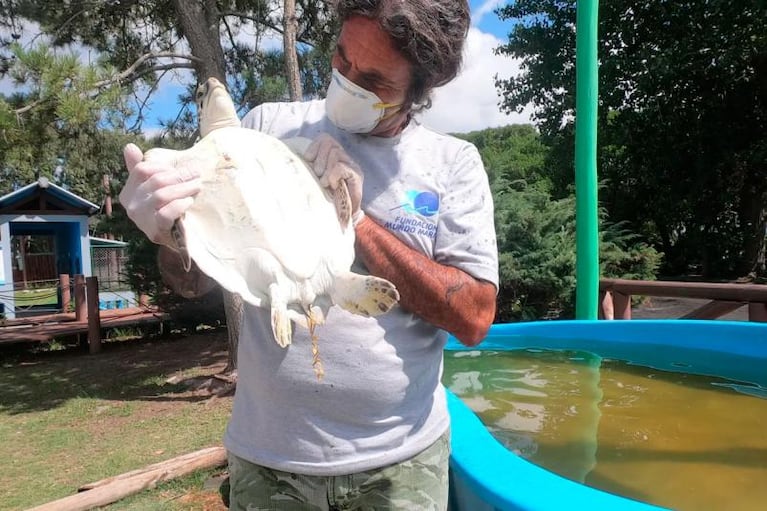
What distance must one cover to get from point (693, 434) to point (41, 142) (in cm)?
576

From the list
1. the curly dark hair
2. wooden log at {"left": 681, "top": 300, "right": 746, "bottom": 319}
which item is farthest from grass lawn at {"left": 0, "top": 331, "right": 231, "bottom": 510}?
wooden log at {"left": 681, "top": 300, "right": 746, "bottom": 319}

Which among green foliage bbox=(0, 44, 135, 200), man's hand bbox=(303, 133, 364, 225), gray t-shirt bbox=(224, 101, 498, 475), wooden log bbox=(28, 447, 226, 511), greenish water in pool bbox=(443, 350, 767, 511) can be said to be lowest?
wooden log bbox=(28, 447, 226, 511)

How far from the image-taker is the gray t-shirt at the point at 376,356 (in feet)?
3.95

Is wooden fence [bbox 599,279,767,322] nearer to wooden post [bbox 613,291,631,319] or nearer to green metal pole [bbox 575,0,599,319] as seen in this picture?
wooden post [bbox 613,291,631,319]

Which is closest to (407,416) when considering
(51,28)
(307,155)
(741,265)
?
(307,155)

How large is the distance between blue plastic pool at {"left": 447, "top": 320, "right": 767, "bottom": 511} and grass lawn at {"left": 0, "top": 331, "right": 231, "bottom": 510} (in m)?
1.95

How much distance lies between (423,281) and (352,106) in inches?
17.0

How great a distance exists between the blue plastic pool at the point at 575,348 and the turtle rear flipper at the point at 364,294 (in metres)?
1.11

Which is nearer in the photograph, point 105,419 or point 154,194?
point 154,194

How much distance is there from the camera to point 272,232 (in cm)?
117

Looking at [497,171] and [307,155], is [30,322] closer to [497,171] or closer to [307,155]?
[497,171]

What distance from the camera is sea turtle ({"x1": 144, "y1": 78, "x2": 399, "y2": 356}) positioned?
1.09 meters

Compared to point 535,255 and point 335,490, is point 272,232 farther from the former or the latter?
point 535,255

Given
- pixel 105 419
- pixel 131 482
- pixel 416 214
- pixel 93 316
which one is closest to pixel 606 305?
pixel 131 482
